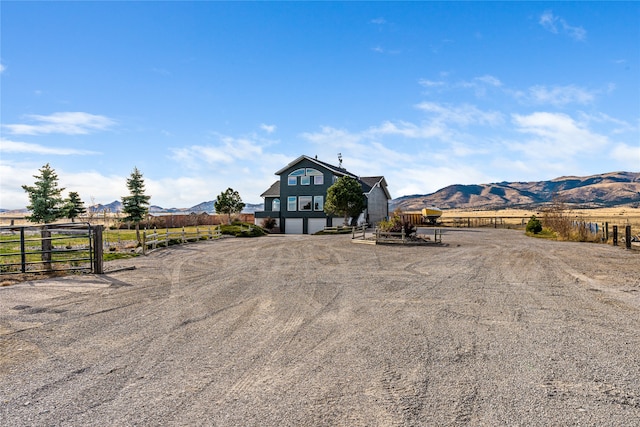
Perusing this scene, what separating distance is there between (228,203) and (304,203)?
15487mm

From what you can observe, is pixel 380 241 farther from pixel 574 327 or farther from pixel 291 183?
pixel 291 183

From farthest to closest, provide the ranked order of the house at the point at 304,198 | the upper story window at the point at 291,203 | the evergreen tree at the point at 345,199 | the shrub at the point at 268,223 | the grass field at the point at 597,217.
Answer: the grass field at the point at 597,217 < the upper story window at the point at 291,203 < the shrub at the point at 268,223 < the house at the point at 304,198 < the evergreen tree at the point at 345,199

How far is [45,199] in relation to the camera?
4825 centimetres

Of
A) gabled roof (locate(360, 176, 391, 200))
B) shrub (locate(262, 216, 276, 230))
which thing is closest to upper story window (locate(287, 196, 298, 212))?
shrub (locate(262, 216, 276, 230))

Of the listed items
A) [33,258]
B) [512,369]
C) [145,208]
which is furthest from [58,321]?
[145,208]

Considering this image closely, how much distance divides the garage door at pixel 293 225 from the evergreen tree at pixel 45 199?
2643 cm

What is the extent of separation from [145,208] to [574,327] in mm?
52739

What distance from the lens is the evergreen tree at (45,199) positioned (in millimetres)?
47750

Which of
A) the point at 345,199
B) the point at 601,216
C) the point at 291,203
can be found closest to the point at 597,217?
the point at 601,216

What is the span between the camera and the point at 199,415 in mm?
4422

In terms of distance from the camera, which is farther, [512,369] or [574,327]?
[574,327]

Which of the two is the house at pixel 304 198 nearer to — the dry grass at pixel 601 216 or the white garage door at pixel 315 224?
the white garage door at pixel 315 224

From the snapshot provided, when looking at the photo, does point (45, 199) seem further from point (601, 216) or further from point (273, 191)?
point (601, 216)

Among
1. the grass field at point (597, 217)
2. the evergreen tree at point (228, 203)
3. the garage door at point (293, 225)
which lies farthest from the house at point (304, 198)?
the grass field at point (597, 217)
